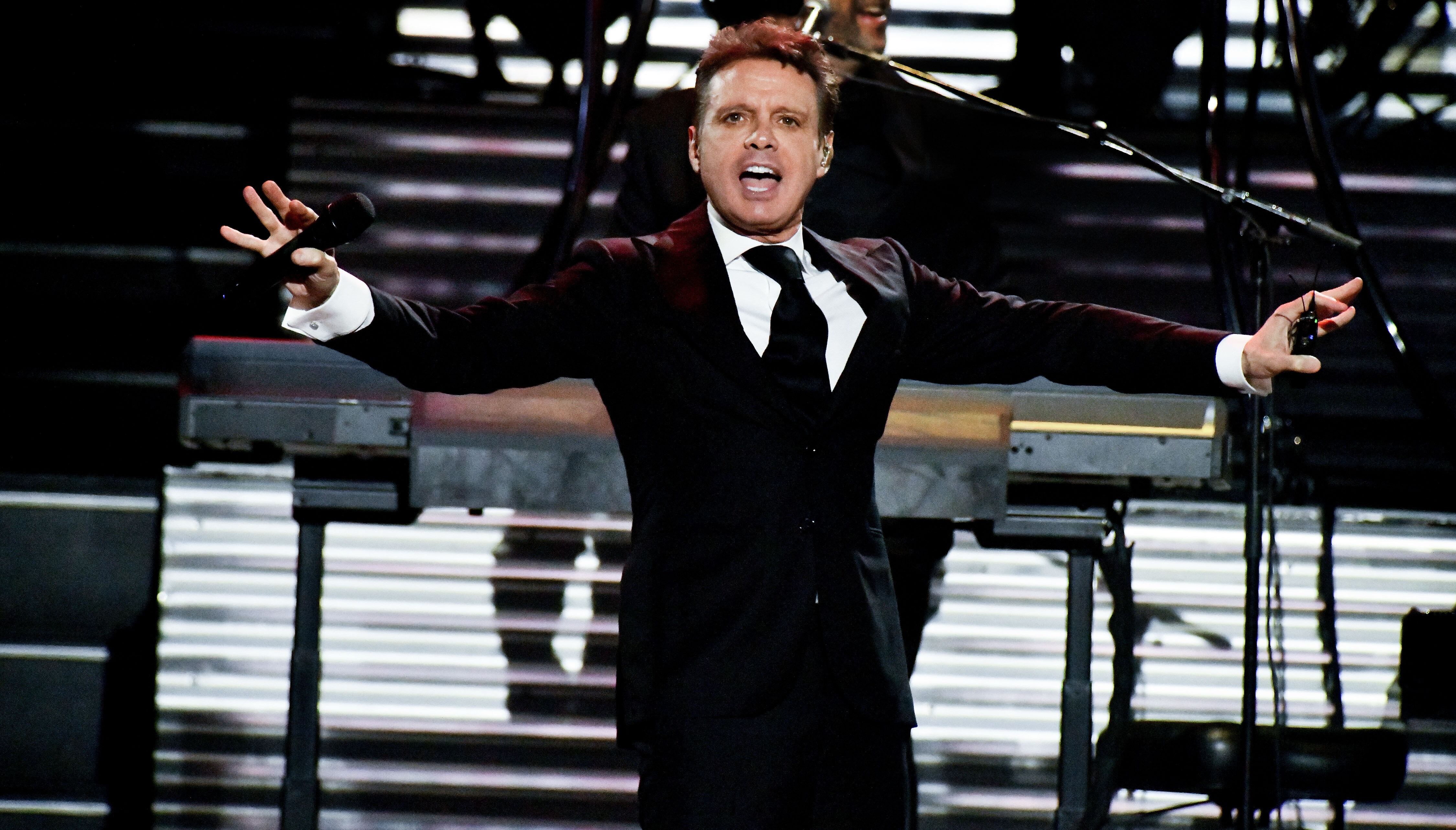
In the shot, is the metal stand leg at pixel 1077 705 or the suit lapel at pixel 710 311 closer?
the suit lapel at pixel 710 311

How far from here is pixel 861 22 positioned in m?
3.72

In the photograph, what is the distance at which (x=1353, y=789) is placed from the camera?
341 cm

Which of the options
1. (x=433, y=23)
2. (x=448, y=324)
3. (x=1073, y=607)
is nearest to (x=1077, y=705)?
(x=1073, y=607)

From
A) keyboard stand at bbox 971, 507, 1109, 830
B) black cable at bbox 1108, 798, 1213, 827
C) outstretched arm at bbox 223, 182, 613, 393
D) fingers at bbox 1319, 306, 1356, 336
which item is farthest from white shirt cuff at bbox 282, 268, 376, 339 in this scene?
black cable at bbox 1108, 798, 1213, 827

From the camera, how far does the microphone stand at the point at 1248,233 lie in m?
2.57

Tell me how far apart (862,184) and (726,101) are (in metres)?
1.62

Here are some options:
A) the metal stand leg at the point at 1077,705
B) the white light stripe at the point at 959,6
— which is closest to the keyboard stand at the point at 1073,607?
the metal stand leg at the point at 1077,705

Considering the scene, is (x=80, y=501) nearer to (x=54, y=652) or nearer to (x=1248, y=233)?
(x=54, y=652)

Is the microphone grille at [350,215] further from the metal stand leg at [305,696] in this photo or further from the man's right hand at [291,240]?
the metal stand leg at [305,696]

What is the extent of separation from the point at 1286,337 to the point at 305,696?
202 centimetres

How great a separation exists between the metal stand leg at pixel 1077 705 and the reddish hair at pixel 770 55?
1324 mm

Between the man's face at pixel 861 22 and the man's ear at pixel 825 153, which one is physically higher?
the man's face at pixel 861 22

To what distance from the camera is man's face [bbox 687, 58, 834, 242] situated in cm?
227

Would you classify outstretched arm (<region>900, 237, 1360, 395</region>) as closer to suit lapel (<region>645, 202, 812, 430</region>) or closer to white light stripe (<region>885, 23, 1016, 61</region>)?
suit lapel (<region>645, 202, 812, 430</region>)
